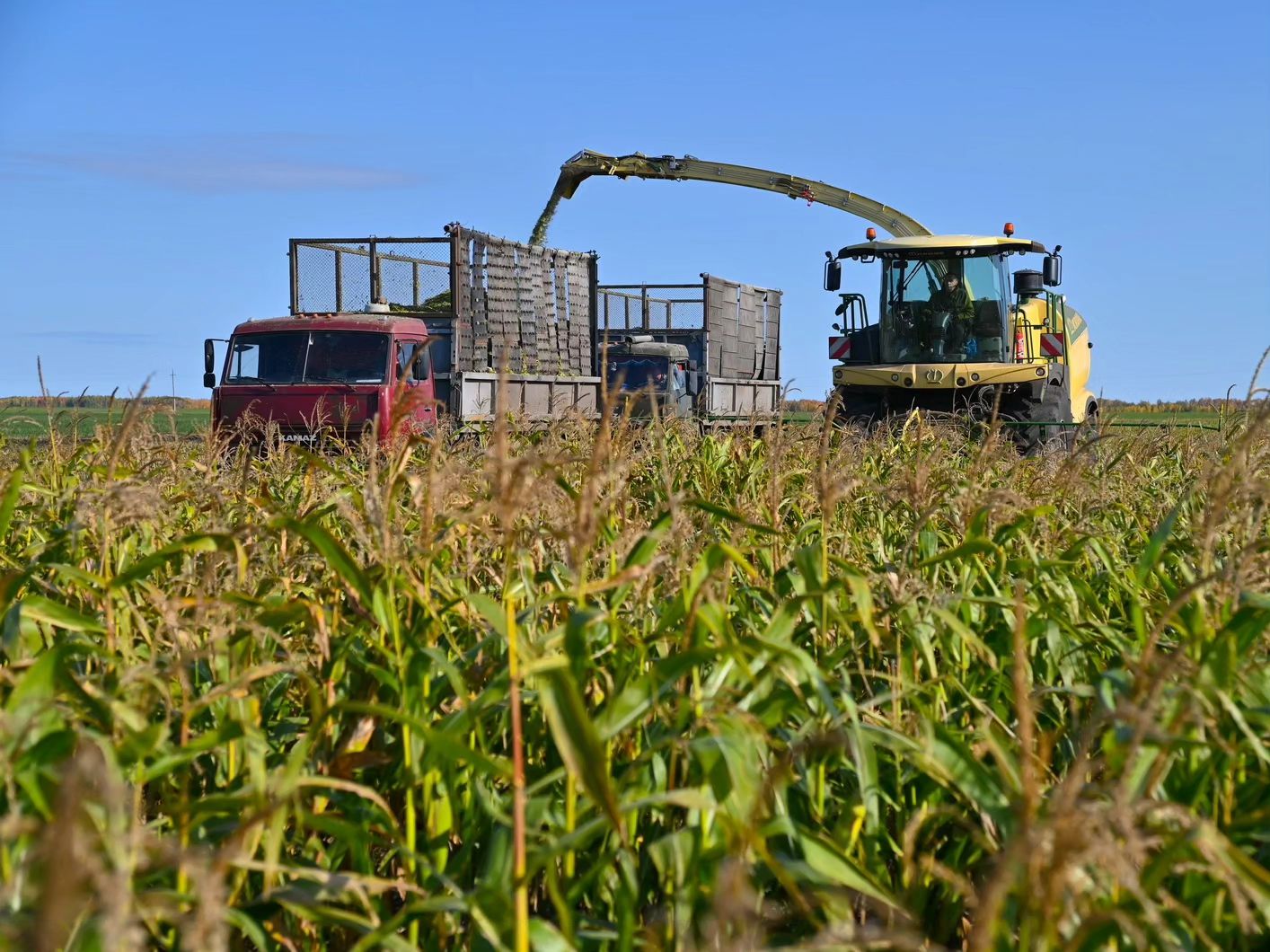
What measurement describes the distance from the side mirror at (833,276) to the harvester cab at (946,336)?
0.01 m

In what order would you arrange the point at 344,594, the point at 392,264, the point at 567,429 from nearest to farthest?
the point at 344,594
the point at 567,429
the point at 392,264

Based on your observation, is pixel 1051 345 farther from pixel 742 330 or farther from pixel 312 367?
pixel 742 330

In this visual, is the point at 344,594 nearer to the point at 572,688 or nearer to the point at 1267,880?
the point at 572,688

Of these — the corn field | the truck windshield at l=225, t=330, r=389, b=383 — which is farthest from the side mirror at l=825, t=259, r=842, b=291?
the corn field

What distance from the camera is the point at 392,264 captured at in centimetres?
1845

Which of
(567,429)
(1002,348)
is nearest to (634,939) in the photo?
(567,429)

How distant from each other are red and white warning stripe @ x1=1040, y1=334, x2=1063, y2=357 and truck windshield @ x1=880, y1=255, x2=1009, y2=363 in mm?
678

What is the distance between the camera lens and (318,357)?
14.6 metres

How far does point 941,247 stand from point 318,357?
25.3 ft

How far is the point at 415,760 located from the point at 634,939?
1.89 feet

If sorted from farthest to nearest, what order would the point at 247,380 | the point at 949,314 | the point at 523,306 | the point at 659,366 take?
the point at 659,366, the point at 523,306, the point at 949,314, the point at 247,380

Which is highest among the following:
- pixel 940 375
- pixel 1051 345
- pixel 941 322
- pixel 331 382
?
pixel 941 322

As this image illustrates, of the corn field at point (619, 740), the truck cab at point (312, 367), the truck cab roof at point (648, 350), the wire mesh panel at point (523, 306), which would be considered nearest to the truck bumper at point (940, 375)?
the wire mesh panel at point (523, 306)

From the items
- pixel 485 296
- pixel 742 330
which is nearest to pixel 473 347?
pixel 485 296
